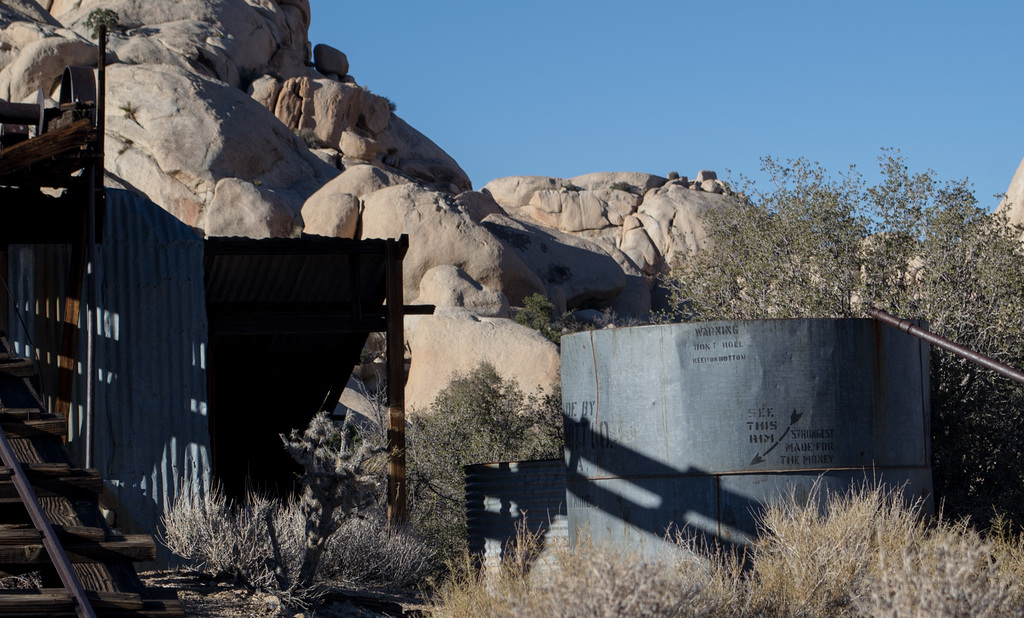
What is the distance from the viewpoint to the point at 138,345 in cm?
1070

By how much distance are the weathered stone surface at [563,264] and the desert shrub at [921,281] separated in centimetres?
2243

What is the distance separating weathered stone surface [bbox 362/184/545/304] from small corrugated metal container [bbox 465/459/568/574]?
2386 cm

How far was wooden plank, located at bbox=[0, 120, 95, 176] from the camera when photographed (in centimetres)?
837

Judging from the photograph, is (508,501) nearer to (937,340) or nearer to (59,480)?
(937,340)

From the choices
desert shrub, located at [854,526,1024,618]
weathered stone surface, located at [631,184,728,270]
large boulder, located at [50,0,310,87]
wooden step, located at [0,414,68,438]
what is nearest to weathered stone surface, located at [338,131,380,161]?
large boulder, located at [50,0,310,87]

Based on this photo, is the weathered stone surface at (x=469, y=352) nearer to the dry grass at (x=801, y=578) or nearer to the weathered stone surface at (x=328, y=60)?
the dry grass at (x=801, y=578)

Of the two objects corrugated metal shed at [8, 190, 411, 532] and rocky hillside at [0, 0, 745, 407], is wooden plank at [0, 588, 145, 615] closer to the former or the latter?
corrugated metal shed at [8, 190, 411, 532]

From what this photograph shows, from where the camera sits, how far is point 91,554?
529cm

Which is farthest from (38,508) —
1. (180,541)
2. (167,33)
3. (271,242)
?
(167,33)

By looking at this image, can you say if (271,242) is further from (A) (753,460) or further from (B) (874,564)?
(B) (874,564)

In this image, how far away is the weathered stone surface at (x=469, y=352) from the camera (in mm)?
28578

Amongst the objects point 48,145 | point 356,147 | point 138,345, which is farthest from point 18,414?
point 356,147

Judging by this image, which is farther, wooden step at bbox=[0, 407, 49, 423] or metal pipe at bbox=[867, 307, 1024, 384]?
metal pipe at bbox=[867, 307, 1024, 384]

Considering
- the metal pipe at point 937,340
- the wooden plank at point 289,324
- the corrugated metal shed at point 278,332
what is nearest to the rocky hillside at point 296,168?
the corrugated metal shed at point 278,332
